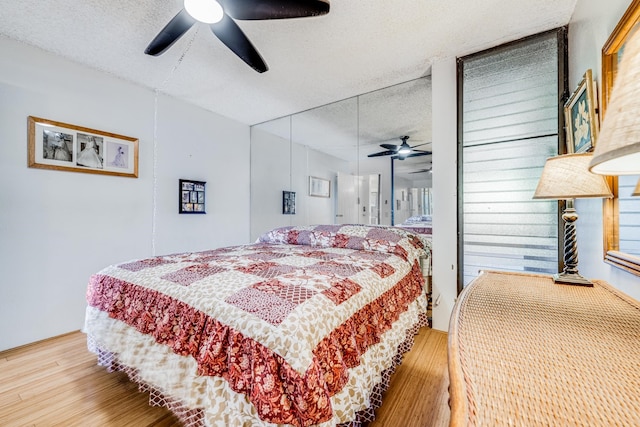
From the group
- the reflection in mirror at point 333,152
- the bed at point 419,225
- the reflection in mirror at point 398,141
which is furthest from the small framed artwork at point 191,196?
the bed at point 419,225

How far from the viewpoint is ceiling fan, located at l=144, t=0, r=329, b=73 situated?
1.41 m

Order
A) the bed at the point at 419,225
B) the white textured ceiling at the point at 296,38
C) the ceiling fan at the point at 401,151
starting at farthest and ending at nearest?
the ceiling fan at the point at 401,151 → the bed at the point at 419,225 → the white textured ceiling at the point at 296,38

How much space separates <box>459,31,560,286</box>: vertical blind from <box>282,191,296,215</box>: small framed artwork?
228 centimetres

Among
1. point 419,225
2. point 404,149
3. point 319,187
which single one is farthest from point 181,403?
point 404,149

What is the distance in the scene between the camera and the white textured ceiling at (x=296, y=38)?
5.87 feet

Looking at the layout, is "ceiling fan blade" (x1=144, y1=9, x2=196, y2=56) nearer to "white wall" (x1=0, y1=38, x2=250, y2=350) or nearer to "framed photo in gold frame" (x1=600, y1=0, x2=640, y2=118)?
"white wall" (x1=0, y1=38, x2=250, y2=350)

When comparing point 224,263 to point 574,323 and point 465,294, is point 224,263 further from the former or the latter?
point 574,323

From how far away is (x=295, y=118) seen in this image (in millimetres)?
3705

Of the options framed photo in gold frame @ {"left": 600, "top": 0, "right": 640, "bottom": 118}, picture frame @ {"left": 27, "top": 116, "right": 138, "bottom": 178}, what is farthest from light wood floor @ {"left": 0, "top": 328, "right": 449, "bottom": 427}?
framed photo in gold frame @ {"left": 600, "top": 0, "right": 640, "bottom": 118}

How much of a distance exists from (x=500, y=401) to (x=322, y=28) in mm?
2293

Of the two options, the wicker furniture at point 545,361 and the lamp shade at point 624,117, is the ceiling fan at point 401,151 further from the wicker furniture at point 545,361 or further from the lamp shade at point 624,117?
the lamp shade at point 624,117

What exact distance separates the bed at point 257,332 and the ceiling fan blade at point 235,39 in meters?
1.40

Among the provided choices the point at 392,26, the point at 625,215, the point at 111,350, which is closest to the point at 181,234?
Answer: the point at 111,350

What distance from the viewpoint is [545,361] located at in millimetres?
555
